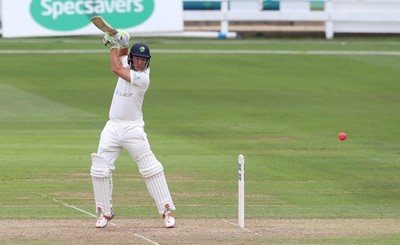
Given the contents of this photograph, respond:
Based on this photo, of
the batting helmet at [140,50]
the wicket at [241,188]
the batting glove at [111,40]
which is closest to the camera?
the wicket at [241,188]

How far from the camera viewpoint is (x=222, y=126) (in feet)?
75.3

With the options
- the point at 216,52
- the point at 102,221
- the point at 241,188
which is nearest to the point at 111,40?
the point at 102,221

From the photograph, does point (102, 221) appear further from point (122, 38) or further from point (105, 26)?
point (105, 26)

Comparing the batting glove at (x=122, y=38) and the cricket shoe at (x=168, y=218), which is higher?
the batting glove at (x=122, y=38)

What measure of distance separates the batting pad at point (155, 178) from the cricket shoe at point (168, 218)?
0.04m

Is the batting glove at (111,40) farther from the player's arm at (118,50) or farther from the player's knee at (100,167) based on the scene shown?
the player's knee at (100,167)

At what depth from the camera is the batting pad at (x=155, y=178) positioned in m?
13.0

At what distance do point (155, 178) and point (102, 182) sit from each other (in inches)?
24.4

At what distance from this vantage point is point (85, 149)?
65.8 ft

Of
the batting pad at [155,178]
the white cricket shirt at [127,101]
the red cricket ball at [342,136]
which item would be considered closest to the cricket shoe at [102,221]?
the batting pad at [155,178]

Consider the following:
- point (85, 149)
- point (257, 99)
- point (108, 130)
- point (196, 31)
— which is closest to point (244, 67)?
point (257, 99)

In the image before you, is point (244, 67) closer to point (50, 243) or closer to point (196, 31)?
point (196, 31)

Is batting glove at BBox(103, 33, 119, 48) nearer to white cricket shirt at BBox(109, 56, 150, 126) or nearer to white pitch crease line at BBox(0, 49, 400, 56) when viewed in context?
white cricket shirt at BBox(109, 56, 150, 126)

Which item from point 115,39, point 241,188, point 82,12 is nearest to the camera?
point 241,188
